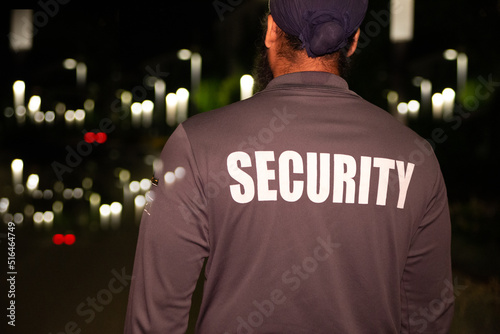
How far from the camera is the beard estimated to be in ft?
5.47

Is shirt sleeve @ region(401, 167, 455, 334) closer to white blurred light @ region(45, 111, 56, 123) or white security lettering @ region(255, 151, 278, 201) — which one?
white security lettering @ region(255, 151, 278, 201)

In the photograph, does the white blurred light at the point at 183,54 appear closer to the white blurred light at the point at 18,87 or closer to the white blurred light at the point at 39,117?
the white blurred light at the point at 39,117

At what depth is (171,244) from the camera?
4.80 feet

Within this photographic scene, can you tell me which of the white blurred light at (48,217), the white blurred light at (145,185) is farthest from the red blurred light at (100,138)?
the white blurred light at (48,217)

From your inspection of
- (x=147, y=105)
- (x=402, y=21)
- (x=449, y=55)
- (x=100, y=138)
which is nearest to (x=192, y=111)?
(x=100, y=138)

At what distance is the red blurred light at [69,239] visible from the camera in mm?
7815

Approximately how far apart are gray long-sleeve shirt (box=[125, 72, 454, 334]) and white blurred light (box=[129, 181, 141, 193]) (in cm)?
1196

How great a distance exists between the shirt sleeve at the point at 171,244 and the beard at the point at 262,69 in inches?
13.9

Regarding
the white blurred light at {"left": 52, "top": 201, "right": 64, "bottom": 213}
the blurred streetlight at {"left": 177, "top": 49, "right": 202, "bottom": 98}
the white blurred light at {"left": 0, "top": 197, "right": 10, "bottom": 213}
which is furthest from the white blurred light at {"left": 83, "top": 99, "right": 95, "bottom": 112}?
the white blurred light at {"left": 52, "top": 201, "right": 64, "bottom": 213}

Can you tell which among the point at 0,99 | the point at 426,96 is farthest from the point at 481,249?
the point at 0,99

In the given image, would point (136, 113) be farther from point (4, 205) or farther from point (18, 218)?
point (18, 218)

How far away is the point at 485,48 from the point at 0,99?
13038 mm

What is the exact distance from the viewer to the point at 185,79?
22.1 metres

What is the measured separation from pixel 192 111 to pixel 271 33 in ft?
57.8
